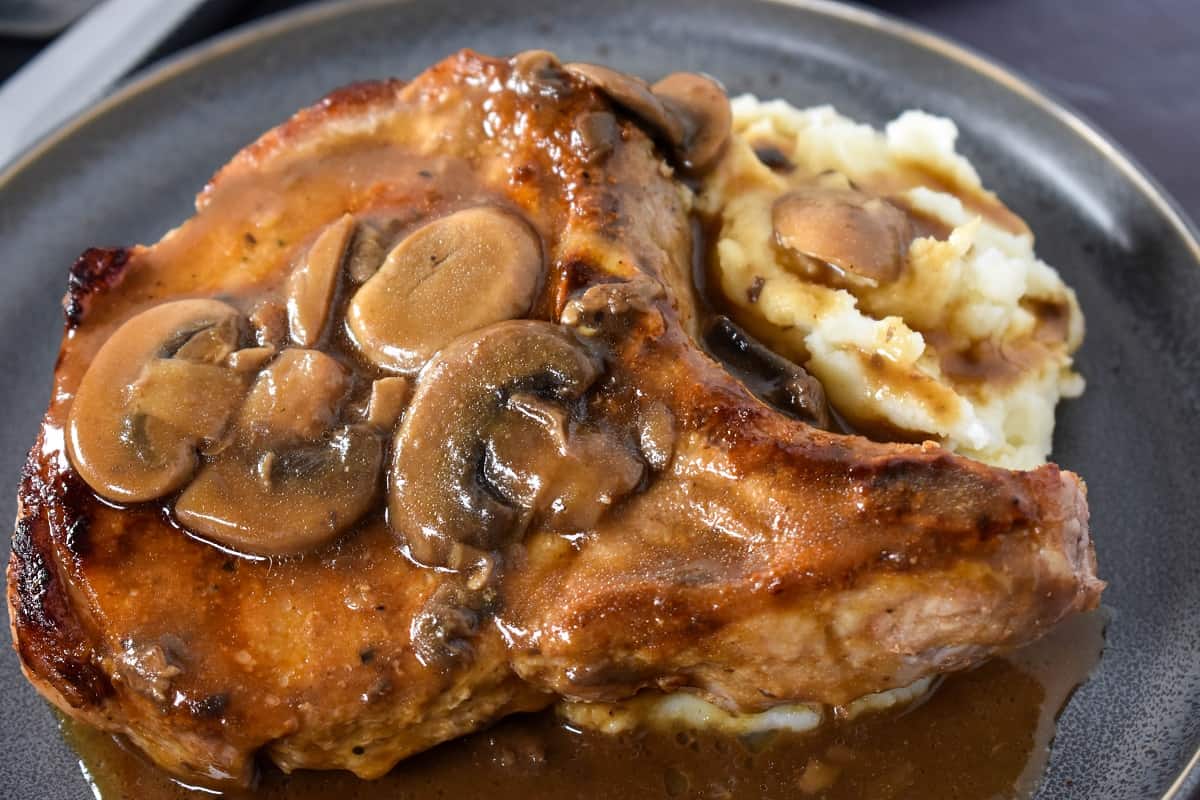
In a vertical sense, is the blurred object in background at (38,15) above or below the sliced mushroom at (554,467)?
below

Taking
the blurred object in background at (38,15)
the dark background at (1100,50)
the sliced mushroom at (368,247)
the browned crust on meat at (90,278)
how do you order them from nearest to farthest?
the sliced mushroom at (368,247) < the browned crust on meat at (90,278) < the dark background at (1100,50) < the blurred object in background at (38,15)

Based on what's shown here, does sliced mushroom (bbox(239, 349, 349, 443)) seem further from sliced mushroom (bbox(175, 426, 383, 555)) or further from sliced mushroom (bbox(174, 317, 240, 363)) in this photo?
sliced mushroom (bbox(174, 317, 240, 363))

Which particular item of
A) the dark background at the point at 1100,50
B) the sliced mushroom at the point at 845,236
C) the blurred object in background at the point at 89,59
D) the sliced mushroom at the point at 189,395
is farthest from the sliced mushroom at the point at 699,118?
the blurred object in background at the point at 89,59

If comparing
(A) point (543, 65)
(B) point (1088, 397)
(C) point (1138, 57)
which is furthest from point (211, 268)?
(C) point (1138, 57)

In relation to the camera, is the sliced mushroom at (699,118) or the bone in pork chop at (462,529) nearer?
the bone in pork chop at (462,529)

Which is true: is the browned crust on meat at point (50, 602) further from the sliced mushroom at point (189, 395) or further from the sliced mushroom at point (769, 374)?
the sliced mushroom at point (769, 374)

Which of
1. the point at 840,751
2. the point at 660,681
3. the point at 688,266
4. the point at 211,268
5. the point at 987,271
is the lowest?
the point at 840,751

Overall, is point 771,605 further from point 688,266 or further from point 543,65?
point 543,65
